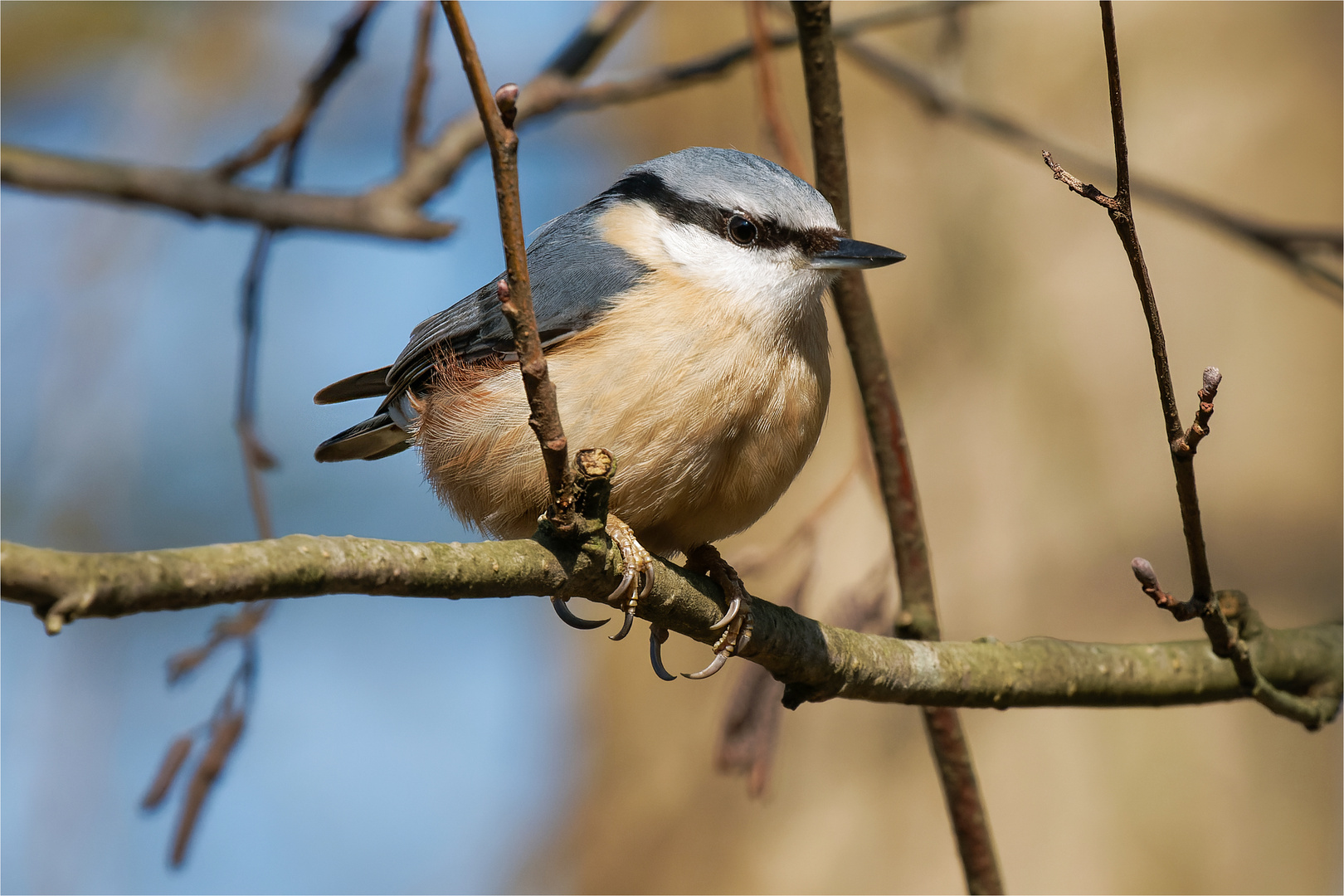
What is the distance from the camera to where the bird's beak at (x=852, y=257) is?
89.4 inches

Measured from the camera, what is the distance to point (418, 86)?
104 inches

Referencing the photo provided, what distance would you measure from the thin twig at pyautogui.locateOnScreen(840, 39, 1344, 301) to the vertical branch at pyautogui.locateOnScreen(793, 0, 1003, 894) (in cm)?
70

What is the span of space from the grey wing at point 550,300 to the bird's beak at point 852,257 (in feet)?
1.23

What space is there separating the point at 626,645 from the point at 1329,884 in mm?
2977

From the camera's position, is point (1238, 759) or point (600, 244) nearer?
point (600, 244)

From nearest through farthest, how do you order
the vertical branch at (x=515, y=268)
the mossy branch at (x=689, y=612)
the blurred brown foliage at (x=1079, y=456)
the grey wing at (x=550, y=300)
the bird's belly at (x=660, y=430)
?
the mossy branch at (x=689, y=612), the vertical branch at (x=515, y=268), the bird's belly at (x=660, y=430), the grey wing at (x=550, y=300), the blurred brown foliage at (x=1079, y=456)

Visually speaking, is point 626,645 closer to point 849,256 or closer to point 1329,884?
point 1329,884

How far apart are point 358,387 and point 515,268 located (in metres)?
1.67

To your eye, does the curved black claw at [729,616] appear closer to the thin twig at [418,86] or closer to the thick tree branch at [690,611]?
the thick tree branch at [690,611]

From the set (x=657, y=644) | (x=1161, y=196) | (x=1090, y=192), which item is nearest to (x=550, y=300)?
(x=657, y=644)

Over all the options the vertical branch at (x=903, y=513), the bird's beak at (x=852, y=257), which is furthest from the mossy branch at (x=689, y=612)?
the bird's beak at (x=852, y=257)

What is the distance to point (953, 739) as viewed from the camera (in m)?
2.57

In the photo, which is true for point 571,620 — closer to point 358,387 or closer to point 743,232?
point 743,232

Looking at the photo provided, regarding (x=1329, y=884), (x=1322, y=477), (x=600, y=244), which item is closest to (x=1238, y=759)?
(x=1329, y=884)
